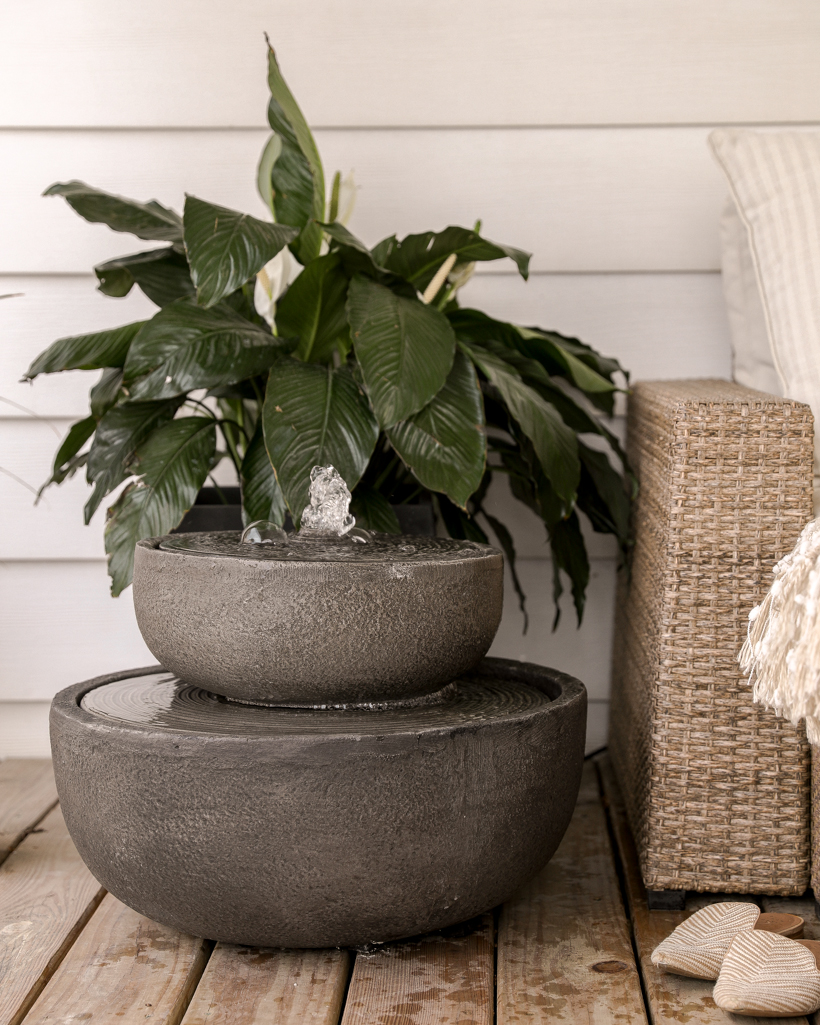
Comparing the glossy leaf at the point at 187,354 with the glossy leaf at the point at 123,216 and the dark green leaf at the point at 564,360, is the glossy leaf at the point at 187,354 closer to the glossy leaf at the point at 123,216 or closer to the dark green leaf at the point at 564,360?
the glossy leaf at the point at 123,216

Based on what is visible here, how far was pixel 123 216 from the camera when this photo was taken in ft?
4.28

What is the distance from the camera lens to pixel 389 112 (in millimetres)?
1664

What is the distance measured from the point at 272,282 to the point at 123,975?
2.94ft

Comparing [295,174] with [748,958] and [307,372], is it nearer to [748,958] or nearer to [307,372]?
[307,372]

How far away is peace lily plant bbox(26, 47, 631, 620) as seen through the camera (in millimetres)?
1129

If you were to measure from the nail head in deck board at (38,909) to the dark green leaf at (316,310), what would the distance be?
75 cm

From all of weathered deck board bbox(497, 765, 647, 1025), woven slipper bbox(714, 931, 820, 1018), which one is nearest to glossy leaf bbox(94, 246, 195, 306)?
weathered deck board bbox(497, 765, 647, 1025)

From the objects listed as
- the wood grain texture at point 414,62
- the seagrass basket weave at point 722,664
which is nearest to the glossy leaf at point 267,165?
the wood grain texture at point 414,62

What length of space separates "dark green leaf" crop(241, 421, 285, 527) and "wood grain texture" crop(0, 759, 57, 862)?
0.59 metres

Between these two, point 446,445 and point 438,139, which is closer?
point 446,445

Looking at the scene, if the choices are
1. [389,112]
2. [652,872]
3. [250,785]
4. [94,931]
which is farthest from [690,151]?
[94,931]

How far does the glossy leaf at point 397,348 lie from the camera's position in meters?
1.10

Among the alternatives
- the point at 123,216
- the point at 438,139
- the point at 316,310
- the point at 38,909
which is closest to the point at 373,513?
the point at 316,310

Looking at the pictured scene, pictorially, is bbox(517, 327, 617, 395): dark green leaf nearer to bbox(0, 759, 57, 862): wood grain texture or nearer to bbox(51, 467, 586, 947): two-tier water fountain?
bbox(51, 467, 586, 947): two-tier water fountain
